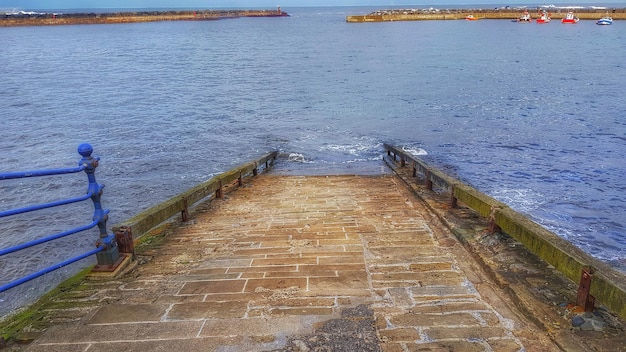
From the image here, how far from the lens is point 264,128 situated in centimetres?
2320

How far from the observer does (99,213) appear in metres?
4.88

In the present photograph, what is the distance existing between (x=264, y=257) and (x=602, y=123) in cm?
2293

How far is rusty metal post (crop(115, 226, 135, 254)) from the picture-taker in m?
5.29

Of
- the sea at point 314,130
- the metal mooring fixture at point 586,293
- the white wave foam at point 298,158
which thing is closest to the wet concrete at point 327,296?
the metal mooring fixture at point 586,293

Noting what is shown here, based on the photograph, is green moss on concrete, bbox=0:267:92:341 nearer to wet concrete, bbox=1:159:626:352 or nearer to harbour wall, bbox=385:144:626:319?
wet concrete, bbox=1:159:626:352

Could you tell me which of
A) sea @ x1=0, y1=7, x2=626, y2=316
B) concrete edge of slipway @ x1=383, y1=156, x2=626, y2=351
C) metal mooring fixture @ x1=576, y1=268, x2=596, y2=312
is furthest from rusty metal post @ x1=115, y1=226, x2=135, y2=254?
metal mooring fixture @ x1=576, y1=268, x2=596, y2=312

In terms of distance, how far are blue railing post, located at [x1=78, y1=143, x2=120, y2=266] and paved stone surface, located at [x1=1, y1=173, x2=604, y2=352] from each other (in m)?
0.33

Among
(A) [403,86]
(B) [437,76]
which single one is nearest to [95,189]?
(A) [403,86]

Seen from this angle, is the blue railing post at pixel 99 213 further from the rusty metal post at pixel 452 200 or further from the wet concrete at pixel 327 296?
the rusty metal post at pixel 452 200

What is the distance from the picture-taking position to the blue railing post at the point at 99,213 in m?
4.62

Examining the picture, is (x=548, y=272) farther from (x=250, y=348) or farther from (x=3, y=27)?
(x=3, y=27)

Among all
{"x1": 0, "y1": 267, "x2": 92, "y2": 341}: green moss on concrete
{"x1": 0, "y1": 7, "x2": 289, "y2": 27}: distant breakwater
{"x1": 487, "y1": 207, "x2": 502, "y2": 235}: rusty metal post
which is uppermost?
{"x1": 0, "y1": 7, "x2": 289, "y2": 27}: distant breakwater

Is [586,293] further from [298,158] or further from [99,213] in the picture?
[298,158]

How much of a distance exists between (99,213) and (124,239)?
593 mm
